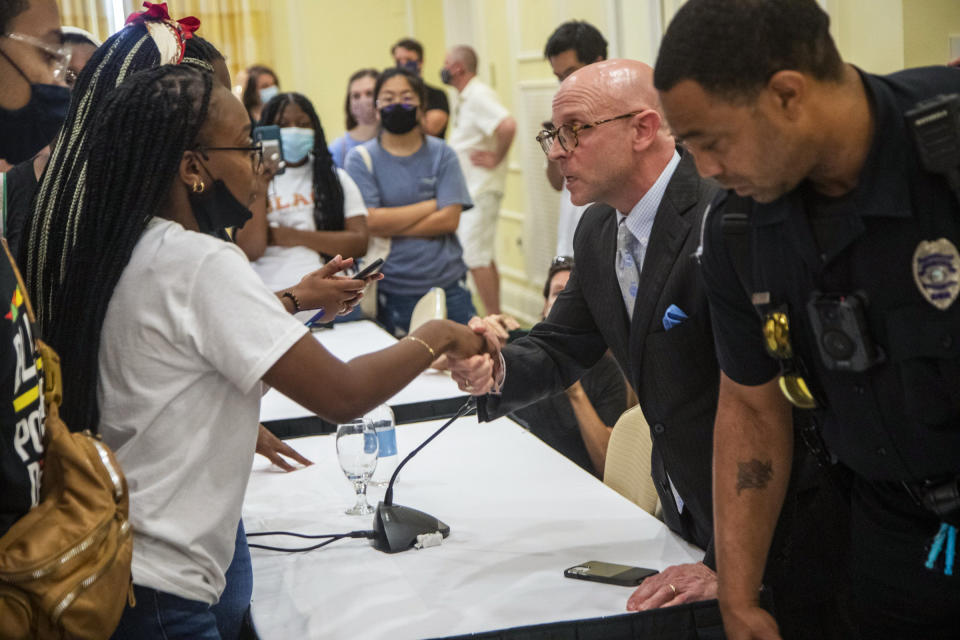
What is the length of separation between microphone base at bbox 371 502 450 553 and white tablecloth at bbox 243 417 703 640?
25 mm

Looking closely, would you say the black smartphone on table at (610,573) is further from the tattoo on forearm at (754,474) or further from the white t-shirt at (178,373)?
the white t-shirt at (178,373)

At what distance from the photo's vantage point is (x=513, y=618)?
1.72 m

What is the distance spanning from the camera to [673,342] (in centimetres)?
200

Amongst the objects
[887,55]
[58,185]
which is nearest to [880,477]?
[58,185]

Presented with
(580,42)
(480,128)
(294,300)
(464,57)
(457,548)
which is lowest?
(457,548)

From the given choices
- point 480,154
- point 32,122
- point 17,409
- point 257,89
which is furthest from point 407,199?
point 17,409

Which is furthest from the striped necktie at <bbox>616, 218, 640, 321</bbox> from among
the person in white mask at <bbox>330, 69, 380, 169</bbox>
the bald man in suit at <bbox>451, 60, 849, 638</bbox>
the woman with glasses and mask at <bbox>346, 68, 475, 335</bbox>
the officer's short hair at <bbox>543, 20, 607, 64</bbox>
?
the person in white mask at <bbox>330, 69, 380, 169</bbox>

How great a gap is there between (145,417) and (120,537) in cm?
23

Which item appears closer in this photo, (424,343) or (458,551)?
(424,343)

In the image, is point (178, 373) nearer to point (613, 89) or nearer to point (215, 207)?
point (215, 207)

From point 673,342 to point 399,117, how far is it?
333 cm

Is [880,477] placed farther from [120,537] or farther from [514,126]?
[514,126]

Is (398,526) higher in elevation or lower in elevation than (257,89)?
lower

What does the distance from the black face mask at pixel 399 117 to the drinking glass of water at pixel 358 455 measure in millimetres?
3010
